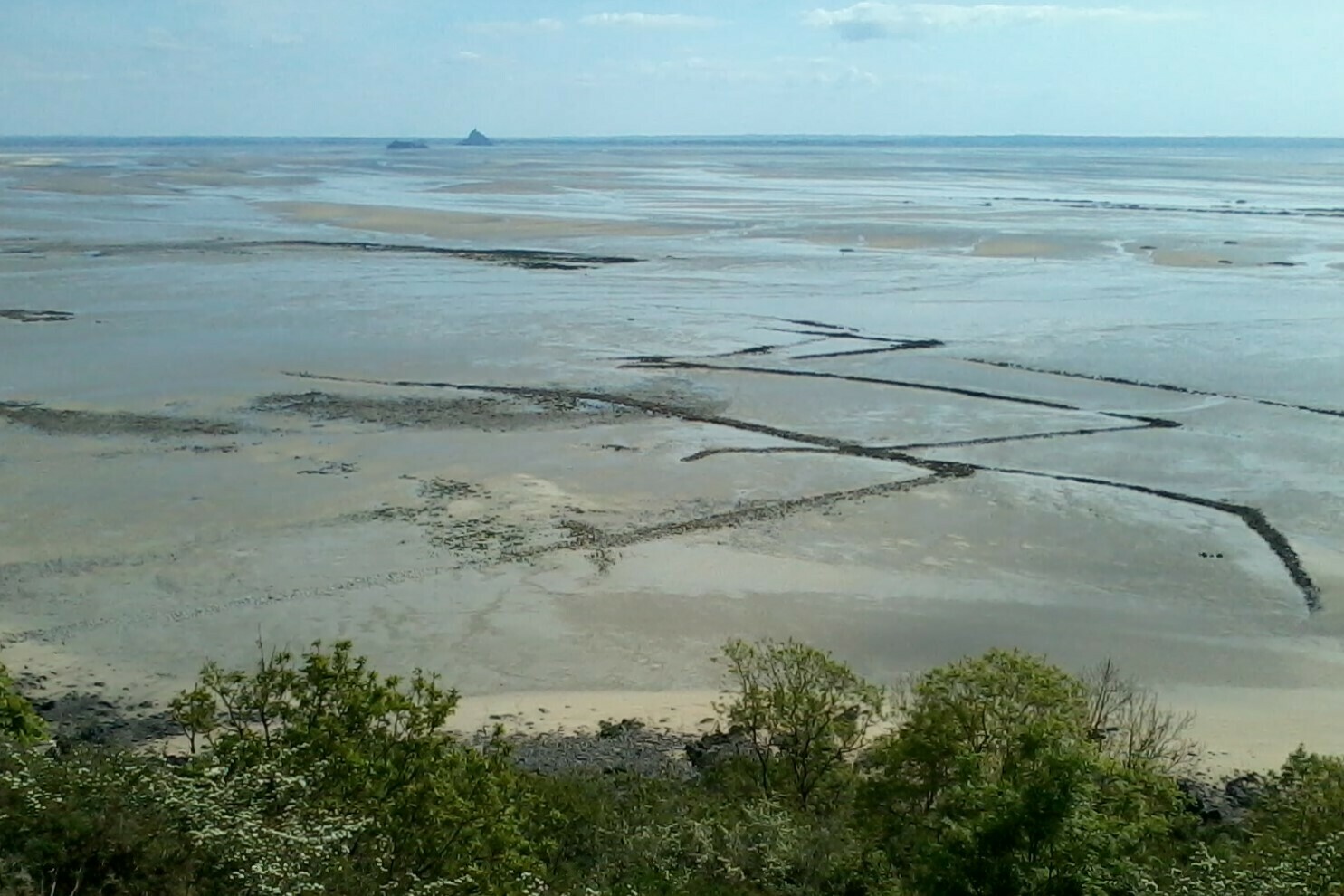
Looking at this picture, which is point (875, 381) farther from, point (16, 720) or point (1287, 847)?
point (16, 720)

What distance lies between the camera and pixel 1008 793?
9617 mm

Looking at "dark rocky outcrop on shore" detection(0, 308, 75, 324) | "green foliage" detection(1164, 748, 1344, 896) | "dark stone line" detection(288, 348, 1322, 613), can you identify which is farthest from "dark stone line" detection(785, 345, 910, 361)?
"green foliage" detection(1164, 748, 1344, 896)

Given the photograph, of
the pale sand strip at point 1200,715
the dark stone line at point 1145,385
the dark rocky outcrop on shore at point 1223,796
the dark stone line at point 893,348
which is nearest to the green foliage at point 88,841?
the pale sand strip at point 1200,715

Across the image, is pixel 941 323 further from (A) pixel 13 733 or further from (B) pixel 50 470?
(A) pixel 13 733

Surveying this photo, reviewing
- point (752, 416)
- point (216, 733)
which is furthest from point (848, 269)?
point (216, 733)

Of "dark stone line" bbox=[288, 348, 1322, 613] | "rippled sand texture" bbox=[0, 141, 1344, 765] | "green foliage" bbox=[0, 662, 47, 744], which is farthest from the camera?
"dark stone line" bbox=[288, 348, 1322, 613]

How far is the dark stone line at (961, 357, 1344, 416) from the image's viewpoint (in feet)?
104

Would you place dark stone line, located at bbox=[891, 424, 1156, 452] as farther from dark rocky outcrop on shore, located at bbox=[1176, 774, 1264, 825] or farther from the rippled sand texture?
dark rocky outcrop on shore, located at bbox=[1176, 774, 1264, 825]

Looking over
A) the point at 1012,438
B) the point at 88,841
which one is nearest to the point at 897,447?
the point at 1012,438

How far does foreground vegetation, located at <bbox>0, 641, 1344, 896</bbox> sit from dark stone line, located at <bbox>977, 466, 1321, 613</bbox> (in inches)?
287

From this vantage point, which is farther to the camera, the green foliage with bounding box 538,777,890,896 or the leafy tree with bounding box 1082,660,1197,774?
the leafy tree with bounding box 1082,660,1197,774

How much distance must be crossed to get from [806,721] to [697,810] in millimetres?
1592

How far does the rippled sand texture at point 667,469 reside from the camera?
19156 mm

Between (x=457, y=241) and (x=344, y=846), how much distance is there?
188 feet
